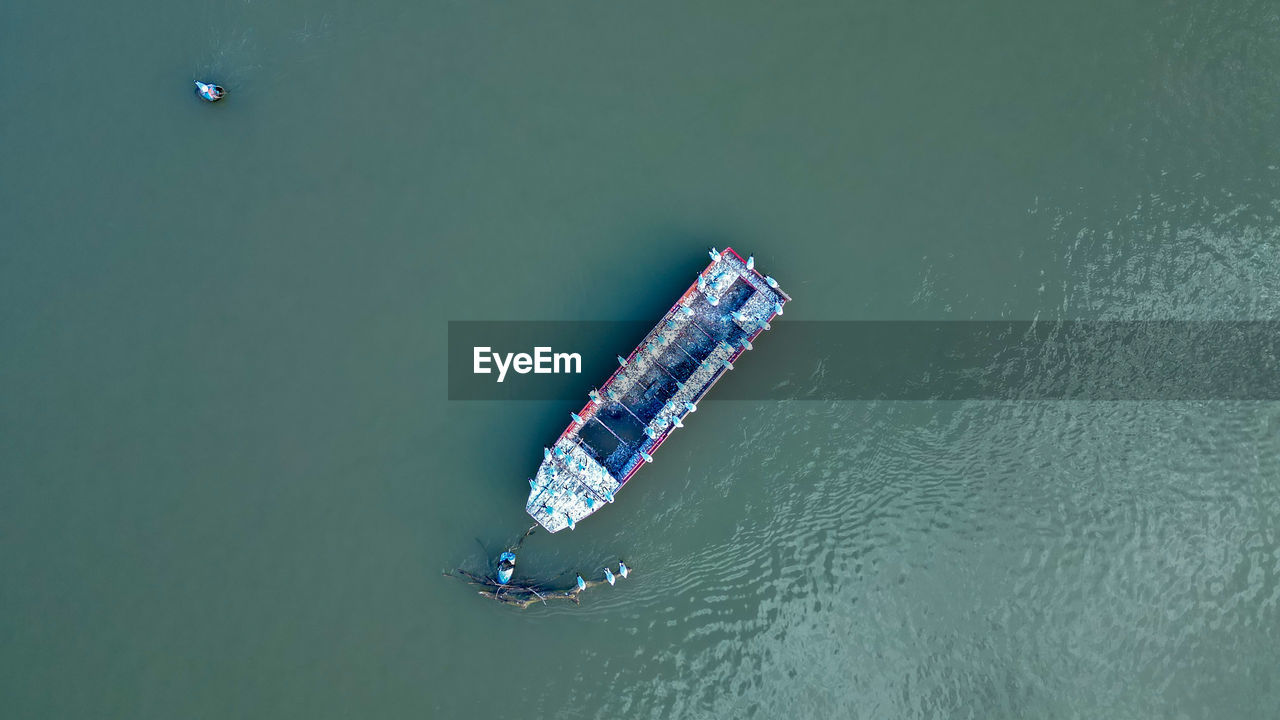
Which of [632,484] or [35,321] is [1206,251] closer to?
[632,484]

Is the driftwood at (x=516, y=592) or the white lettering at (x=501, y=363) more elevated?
the white lettering at (x=501, y=363)

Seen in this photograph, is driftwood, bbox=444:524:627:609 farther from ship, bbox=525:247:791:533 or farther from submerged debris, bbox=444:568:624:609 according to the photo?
ship, bbox=525:247:791:533

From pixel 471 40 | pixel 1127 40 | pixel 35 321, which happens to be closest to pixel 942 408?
pixel 1127 40

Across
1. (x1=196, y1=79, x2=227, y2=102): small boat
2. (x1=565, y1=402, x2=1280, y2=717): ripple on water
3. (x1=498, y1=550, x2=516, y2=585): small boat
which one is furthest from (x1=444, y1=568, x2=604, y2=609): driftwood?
(x1=196, y1=79, x2=227, y2=102): small boat

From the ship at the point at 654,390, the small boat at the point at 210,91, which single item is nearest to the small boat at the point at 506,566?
the ship at the point at 654,390

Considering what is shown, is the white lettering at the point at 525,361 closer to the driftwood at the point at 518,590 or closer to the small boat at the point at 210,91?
the driftwood at the point at 518,590

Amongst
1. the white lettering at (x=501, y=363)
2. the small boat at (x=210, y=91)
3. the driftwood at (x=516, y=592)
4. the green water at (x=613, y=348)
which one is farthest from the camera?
the white lettering at (x=501, y=363)

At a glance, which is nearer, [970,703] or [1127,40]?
[970,703]
